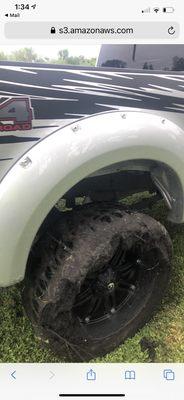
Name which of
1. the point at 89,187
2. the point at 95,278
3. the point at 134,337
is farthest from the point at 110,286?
the point at 89,187

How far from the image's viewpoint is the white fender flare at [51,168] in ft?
4.34

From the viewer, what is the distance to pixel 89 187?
169 centimetres

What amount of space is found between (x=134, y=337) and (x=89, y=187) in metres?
0.67

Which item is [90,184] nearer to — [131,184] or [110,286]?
[131,184]

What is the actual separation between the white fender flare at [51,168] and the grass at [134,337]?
418 millimetres

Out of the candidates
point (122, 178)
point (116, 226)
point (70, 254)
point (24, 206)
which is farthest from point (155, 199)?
point (24, 206)

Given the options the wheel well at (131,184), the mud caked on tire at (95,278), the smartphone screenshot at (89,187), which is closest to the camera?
the smartphone screenshot at (89,187)

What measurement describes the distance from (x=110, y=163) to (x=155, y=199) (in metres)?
0.58
